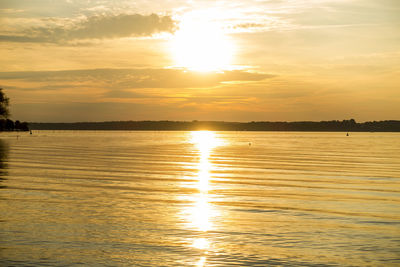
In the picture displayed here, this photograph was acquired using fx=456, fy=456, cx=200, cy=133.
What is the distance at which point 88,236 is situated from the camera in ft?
50.2

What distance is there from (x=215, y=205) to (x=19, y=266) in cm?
1079

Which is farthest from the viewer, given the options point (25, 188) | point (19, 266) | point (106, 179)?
point (106, 179)

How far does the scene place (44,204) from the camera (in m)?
20.8

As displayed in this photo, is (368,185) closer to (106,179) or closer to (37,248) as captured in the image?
(106,179)

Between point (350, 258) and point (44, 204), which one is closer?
point (350, 258)

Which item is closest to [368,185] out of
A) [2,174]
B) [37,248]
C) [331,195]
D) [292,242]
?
[331,195]

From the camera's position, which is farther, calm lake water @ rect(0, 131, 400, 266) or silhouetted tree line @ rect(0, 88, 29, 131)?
silhouetted tree line @ rect(0, 88, 29, 131)

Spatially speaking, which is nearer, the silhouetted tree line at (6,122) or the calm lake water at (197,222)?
the calm lake water at (197,222)

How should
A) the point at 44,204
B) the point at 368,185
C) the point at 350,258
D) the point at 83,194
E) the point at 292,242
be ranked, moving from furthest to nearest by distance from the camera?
1. the point at 368,185
2. the point at 83,194
3. the point at 44,204
4. the point at 292,242
5. the point at 350,258

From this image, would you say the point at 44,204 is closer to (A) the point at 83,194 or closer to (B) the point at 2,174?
(A) the point at 83,194

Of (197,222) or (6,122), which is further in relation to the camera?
(6,122)

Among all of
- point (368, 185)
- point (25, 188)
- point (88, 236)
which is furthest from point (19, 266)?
point (368, 185)

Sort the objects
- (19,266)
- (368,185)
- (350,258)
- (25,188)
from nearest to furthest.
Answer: (19,266) < (350,258) < (25,188) < (368,185)

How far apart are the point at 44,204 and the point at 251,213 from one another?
30.8ft
